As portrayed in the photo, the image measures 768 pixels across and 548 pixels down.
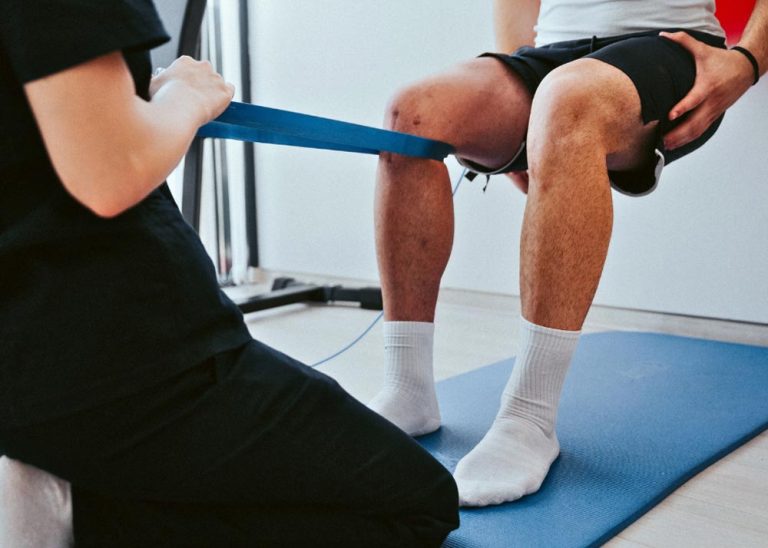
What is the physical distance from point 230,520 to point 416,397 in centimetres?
49

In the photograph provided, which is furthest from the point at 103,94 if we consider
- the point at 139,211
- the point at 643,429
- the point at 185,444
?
the point at 643,429

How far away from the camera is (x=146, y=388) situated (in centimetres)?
57

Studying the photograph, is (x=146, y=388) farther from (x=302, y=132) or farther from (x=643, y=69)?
(x=643, y=69)

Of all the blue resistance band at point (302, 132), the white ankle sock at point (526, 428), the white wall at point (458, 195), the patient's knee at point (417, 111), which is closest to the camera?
the blue resistance band at point (302, 132)

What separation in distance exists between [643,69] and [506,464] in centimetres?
60

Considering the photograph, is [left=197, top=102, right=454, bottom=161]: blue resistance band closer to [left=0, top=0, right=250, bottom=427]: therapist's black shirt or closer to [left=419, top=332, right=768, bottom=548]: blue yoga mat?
[left=0, top=0, right=250, bottom=427]: therapist's black shirt

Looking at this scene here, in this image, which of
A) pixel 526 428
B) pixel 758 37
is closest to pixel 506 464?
pixel 526 428

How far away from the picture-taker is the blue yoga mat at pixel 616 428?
0.84 metres

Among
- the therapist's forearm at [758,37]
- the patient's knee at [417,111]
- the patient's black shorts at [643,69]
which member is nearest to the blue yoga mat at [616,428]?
the patient's black shorts at [643,69]

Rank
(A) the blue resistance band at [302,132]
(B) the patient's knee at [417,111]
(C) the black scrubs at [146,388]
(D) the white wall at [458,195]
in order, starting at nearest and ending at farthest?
(C) the black scrubs at [146,388] < (A) the blue resistance band at [302,132] < (B) the patient's knee at [417,111] < (D) the white wall at [458,195]

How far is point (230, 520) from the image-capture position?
67 centimetres

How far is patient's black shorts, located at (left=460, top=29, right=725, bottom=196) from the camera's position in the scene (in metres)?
1.04

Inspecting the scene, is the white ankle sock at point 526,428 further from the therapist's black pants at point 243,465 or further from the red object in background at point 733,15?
the red object in background at point 733,15

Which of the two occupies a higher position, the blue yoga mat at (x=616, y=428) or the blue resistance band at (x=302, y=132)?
the blue resistance band at (x=302, y=132)
